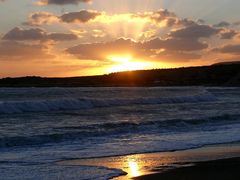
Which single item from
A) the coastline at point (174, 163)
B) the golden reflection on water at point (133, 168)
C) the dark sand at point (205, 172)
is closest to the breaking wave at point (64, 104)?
the coastline at point (174, 163)

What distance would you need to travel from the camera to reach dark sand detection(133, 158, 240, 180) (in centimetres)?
1050

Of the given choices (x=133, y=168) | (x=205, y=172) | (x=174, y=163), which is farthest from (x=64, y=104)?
(x=205, y=172)

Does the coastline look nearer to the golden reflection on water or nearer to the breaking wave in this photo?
the golden reflection on water

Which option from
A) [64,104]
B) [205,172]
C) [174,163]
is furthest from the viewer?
[64,104]

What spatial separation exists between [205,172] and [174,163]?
131 centimetres

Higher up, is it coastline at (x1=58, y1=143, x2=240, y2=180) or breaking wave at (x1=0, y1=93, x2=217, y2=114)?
breaking wave at (x1=0, y1=93, x2=217, y2=114)

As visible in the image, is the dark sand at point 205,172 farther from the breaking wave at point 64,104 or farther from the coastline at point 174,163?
the breaking wave at point 64,104

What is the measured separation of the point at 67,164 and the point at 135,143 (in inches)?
166

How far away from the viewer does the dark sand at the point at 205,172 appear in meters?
10.5

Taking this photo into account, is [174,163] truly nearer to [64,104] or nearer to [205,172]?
[205,172]

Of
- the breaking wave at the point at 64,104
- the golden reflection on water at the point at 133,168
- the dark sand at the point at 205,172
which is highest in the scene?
the breaking wave at the point at 64,104

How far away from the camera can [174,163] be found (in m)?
12.3

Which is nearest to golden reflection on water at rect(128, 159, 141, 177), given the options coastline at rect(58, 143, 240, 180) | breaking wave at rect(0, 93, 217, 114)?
coastline at rect(58, 143, 240, 180)

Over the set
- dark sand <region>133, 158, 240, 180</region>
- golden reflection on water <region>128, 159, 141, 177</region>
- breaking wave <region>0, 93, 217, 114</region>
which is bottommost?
dark sand <region>133, 158, 240, 180</region>
